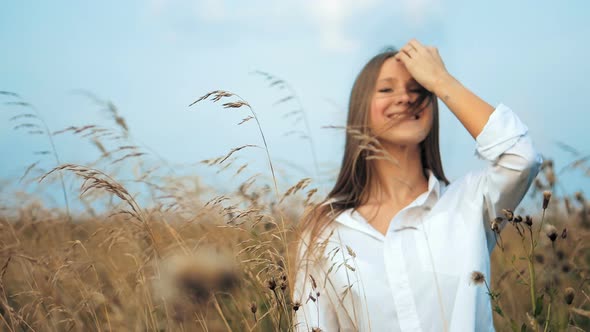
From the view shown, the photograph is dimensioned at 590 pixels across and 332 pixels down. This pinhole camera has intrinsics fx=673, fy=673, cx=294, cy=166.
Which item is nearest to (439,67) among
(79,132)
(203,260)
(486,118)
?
(486,118)

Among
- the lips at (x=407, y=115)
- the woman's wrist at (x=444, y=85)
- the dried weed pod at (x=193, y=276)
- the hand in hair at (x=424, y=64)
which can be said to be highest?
the hand in hair at (x=424, y=64)

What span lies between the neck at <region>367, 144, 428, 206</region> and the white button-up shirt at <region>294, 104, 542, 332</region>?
86 mm

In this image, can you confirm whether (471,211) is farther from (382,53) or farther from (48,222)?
(48,222)

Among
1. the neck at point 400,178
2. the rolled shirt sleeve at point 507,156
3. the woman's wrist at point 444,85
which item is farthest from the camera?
the neck at point 400,178

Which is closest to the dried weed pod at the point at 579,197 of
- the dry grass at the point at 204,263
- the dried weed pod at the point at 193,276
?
the dry grass at the point at 204,263

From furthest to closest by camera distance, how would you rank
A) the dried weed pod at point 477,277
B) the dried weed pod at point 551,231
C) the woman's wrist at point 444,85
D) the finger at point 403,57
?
the finger at point 403,57, the woman's wrist at point 444,85, the dried weed pod at point 477,277, the dried weed pod at point 551,231

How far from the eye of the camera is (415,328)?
2021 mm

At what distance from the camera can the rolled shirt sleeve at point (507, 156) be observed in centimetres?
187

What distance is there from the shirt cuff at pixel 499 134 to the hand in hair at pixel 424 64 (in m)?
0.21

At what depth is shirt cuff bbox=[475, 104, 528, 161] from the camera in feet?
6.18

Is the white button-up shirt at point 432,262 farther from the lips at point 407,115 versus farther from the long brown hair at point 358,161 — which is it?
the lips at point 407,115

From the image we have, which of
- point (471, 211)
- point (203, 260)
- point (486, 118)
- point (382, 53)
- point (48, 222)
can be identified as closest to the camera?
point (486, 118)

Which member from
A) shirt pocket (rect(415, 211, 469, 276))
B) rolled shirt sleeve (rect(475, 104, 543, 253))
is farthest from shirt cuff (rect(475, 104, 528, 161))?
shirt pocket (rect(415, 211, 469, 276))

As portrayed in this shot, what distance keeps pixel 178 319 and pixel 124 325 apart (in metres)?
0.44
